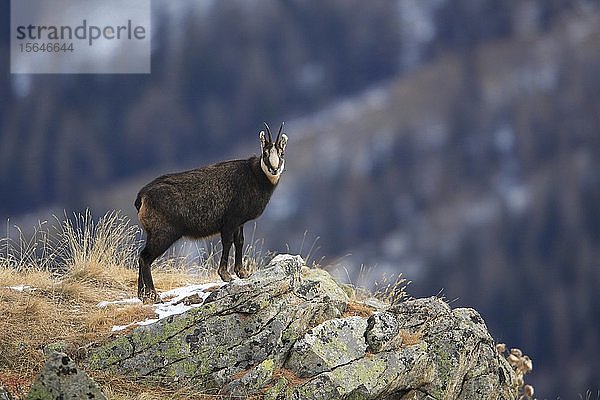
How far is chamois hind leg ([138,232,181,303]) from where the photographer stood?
1152 cm

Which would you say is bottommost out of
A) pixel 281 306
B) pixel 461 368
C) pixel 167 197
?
pixel 461 368

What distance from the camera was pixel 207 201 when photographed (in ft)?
38.3

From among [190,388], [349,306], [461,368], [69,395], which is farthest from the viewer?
[349,306]

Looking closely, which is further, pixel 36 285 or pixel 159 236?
pixel 36 285

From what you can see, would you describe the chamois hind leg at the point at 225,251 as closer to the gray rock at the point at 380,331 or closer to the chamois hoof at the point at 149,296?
the chamois hoof at the point at 149,296

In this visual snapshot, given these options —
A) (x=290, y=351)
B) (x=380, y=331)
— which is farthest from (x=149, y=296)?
(x=380, y=331)

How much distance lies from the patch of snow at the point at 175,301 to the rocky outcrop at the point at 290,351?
581 mm

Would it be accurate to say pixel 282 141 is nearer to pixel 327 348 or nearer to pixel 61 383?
pixel 327 348

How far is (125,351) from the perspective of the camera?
9773mm

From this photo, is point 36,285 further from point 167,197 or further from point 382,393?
point 382,393

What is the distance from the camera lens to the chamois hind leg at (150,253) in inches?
453

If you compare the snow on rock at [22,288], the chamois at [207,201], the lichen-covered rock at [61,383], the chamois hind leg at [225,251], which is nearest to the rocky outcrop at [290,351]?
the chamois hind leg at [225,251]

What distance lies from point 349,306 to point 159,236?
257 cm

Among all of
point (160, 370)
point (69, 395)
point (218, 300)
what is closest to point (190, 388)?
point (160, 370)
